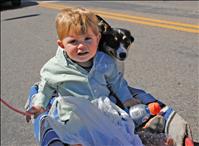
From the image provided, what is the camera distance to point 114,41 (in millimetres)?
3066

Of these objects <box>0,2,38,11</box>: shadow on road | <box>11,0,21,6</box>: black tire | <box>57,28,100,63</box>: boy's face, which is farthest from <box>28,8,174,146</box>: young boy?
<box>11,0,21,6</box>: black tire

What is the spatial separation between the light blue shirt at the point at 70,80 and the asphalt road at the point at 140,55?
0.90m

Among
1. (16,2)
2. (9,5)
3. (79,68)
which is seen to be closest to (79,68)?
(79,68)

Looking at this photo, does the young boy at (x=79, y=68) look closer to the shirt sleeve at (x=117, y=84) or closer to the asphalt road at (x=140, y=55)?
the shirt sleeve at (x=117, y=84)

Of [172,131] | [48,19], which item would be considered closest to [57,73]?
[172,131]

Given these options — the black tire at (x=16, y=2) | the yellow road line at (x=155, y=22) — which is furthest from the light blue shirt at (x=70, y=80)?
the black tire at (x=16, y=2)

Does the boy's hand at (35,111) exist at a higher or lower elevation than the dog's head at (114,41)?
lower

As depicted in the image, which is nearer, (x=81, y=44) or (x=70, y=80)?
(x=81, y=44)

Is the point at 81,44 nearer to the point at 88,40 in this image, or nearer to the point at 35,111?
the point at 88,40

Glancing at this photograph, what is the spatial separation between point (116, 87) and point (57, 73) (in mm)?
396

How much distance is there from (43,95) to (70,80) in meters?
0.18

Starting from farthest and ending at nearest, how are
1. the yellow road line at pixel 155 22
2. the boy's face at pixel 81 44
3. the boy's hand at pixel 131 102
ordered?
the yellow road line at pixel 155 22 < the boy's hand at pixel 131 102 < the boy's face at pixel 81 44

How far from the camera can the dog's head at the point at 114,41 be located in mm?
3012

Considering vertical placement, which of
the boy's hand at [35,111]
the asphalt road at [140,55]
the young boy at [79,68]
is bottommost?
the asphalt road at [140,55]
